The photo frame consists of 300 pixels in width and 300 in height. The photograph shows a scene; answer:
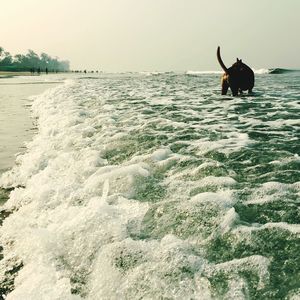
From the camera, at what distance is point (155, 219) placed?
3.09m

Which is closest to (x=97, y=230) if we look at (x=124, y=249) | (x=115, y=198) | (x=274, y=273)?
(x=124, y=249)

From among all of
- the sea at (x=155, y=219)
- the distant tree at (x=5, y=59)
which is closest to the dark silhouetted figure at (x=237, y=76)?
the sea at (x=155, y=219)

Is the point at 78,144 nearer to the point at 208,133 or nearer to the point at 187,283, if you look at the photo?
the point at 208,133

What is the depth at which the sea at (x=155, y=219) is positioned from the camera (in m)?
2.28

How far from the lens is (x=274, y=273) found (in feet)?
7.38

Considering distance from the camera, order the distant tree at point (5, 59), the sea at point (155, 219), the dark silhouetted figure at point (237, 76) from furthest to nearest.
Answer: the distant tree at point (5, 59) < the dark silhouetted figure at point (237, 76) < the sea at point (155, 219)

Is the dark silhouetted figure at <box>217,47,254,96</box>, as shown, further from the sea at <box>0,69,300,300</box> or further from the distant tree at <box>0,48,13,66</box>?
the distant tree at <box>0,48,13,66</box>

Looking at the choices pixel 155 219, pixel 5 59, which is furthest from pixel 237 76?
pixel 5 59

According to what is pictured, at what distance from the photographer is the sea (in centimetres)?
228

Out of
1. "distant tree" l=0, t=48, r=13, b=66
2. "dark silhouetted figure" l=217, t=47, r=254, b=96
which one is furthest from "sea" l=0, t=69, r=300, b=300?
"distant tree" l=0, t=48, r=13, b=66

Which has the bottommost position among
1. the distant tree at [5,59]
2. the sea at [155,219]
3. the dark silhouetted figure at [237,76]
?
the sea at [155,219]

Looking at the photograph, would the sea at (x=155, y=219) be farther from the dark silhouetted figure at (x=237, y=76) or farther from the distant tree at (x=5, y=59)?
the distant tree at (x=5, y=59)

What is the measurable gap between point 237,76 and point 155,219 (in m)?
10.1

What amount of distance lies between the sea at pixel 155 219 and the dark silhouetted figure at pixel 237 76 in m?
6.18
